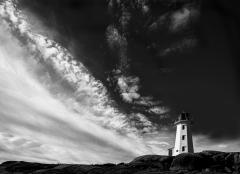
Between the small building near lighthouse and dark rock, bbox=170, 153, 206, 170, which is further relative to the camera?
the small building near lighthouse

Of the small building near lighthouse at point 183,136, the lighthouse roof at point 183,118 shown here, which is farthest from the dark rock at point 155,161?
the lighthouse roof at point 183,118

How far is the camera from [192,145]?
5372 centimetres

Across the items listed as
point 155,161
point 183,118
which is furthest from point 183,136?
point 155,161

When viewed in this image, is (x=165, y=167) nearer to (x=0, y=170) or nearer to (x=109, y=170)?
(x=109, y=170)

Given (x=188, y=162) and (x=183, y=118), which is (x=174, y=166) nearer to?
(x=188, y=162)

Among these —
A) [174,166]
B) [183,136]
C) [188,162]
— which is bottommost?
[174,166]

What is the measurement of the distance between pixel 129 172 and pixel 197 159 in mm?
10195

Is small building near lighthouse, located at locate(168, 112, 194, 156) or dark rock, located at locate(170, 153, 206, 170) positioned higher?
small building near lighthouse, located at locate(168, 112, 194, 156)

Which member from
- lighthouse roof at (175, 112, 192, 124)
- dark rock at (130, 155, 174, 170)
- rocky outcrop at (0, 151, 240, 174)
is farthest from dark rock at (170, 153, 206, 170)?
lighthouse roof at (175, 112, 192, 124)

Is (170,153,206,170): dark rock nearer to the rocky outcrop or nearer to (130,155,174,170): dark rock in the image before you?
the rocky outcrop

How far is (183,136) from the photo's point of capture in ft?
179

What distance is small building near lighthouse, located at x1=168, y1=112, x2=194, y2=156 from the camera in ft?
173

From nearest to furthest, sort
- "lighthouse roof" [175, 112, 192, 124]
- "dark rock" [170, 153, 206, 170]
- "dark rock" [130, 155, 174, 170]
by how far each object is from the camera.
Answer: "dark rock" [170, 153, 206, 170]
"dark rock" [130, 155, 174, 170]
"lighthouse roof" [175, 112, 192, 124]

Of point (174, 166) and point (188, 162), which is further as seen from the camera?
point (174, 166)
